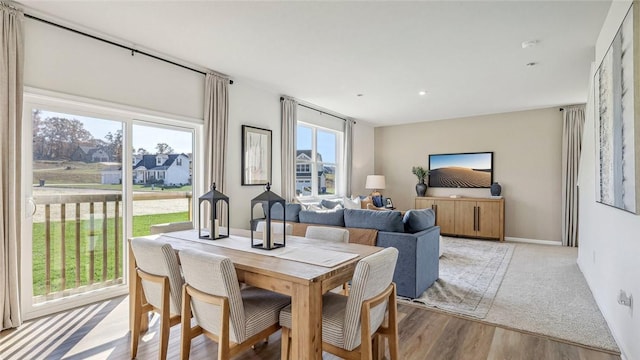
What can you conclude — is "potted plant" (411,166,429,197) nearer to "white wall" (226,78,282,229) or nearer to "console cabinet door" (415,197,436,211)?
"console cabinet door" (415,197,436,211)

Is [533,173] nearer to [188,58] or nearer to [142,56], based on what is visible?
[188,58]

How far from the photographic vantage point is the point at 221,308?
164cm

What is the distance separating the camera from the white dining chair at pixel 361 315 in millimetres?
1584

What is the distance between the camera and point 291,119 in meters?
5.34

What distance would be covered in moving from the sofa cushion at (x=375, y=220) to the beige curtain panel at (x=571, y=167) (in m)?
4.47

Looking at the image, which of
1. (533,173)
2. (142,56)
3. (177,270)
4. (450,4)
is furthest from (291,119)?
(533,173)

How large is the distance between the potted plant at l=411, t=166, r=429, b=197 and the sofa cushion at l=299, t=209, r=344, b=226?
13.2ft

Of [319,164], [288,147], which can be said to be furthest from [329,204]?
[288,147]

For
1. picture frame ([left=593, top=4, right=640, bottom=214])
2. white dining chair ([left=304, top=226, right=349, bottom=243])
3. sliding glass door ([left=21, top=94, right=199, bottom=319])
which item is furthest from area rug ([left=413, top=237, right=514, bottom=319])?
sliding glass door ([left=21, top=94, right=199, bottom=319])

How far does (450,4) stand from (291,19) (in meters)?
1.29

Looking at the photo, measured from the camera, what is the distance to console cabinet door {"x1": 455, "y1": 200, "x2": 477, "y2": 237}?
6578 millimetres

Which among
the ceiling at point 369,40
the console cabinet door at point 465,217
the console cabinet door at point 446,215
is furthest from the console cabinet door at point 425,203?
the ceiling at point 369,40

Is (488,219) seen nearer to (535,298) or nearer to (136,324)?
(535,298)

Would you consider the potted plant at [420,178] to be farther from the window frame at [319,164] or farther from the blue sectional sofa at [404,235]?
the blue sectional sofa at [404,235]
